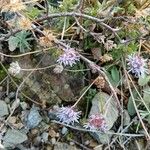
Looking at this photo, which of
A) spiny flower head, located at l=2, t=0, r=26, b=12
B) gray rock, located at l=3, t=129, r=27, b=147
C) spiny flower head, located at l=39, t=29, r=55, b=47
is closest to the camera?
spiny flower head, located at l=2, t=0, r=26, b=12

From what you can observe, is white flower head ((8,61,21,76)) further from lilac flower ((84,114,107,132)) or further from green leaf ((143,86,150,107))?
green leaf ((143,86,150,107))

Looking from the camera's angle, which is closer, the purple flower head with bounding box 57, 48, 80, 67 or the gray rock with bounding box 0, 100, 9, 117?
the purple flower head with bounding box 57, 48, 80, 67

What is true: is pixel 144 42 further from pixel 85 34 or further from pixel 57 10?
pixel 57 10

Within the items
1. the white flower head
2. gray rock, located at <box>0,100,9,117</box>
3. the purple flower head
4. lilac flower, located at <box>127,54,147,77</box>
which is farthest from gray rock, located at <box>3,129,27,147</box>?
lilac flower, located at <box>127,54,147,77</box>

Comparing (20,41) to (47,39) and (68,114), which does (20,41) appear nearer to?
(47,39)

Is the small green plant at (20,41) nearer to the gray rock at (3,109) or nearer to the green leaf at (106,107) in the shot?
the gray rock at (3,109)

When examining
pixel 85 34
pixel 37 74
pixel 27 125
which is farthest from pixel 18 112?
pixel 85 34

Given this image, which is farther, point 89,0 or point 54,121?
point 89,0

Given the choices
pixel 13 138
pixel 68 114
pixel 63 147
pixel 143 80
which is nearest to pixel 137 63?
pixel 143 80
